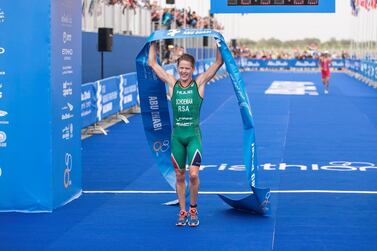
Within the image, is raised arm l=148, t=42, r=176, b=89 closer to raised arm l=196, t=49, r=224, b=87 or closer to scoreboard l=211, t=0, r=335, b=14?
raised arm l=196, t=49, r=224, b=87

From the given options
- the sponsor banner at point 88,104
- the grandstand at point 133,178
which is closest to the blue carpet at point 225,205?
the grandstand at point 133,178

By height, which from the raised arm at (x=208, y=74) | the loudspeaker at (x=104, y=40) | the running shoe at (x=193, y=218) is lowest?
the running shoe at (x=193, y=218)

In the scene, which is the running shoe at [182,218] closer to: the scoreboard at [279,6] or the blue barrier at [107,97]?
the blue barrier at [107,97]

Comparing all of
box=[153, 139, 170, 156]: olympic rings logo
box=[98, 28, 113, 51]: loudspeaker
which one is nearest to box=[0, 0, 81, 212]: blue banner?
box=[153, 139, 170, 156]: olympic rings logo

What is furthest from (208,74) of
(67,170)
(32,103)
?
(67,170)

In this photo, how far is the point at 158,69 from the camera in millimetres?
9953

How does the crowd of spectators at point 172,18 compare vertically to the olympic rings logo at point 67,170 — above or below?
above

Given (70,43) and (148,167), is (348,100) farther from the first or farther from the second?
(70,43)

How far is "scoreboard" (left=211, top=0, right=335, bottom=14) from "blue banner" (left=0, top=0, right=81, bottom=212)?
60.4 feet

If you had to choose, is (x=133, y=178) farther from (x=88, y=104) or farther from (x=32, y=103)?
(x=88, y=104)

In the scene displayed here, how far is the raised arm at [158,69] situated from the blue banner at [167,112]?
0.12 metres

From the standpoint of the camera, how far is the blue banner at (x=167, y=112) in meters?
9.91

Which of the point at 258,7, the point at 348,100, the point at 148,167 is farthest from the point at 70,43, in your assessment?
the point at 348,100

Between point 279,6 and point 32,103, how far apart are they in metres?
19.2
